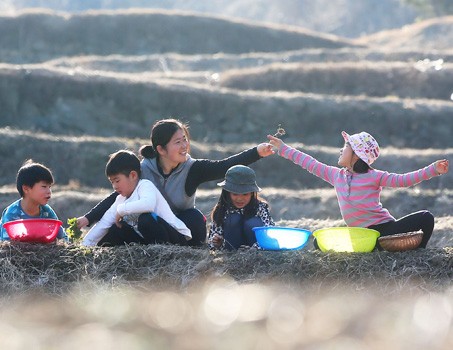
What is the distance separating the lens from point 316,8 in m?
102

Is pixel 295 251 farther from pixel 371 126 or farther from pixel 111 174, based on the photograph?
pixel 371 126

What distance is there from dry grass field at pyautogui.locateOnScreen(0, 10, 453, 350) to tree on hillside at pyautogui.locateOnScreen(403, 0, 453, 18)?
1271cm

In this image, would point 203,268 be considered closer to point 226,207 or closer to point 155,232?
point 155,232

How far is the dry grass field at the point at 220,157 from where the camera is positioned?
8.72 feet

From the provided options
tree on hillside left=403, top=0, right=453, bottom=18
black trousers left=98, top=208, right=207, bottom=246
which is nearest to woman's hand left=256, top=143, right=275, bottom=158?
black trousers left=98, top=208, right=207, bottom=246

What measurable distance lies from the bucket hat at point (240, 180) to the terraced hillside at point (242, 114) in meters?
4.16

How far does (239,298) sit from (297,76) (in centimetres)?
3255

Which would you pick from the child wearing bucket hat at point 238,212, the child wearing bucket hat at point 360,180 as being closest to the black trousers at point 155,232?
the child wearing bucket hat at point 238,212

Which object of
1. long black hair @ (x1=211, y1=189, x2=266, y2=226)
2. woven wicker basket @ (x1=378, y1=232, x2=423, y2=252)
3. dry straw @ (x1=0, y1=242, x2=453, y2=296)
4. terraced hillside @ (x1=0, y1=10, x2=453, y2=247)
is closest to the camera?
dry straw @ (x1=0, y1=242, x2=453, y2=296)

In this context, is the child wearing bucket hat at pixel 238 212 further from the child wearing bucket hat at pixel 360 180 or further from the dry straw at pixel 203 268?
the dry straw at pixel 203 268

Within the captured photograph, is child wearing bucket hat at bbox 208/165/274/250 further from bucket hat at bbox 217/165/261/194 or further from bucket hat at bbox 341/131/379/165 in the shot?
bucket hat at bbox 341/131/379/165

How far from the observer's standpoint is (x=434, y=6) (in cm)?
7231

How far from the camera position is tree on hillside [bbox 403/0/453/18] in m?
70.9

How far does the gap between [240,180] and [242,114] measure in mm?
21015
